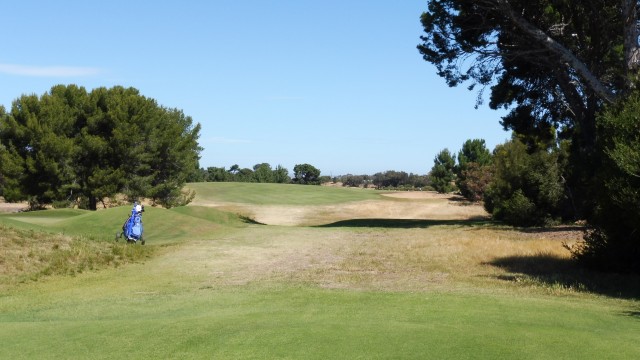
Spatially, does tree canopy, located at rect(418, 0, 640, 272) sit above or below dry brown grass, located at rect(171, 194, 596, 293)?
above

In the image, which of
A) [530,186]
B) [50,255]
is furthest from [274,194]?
[50,255]

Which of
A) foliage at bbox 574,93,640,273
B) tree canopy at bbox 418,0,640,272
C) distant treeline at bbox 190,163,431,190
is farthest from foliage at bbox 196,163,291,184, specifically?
foliage at bbox 574,93,640,273

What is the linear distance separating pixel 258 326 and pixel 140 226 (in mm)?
16212

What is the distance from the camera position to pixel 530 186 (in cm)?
3338

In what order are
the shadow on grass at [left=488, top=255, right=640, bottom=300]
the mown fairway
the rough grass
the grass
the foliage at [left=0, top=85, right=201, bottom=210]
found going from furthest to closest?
1. the grass
2. the foliage at [left=0, top=85, right=201, bottom=210]
3. the rough grass
4. the shadow on grass at [left=488, top=255, right=640, bottom=300]
5. the mown fairway

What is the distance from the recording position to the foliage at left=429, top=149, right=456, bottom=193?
7300 cm

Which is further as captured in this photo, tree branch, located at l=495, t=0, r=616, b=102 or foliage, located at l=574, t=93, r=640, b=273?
tree branch, located at l=495, t=0, r=616, b=102

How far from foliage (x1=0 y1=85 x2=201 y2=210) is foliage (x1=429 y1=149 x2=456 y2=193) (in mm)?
36920

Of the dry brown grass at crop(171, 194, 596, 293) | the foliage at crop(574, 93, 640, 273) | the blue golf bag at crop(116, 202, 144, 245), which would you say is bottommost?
the dry brown grass at crop(171, 194, 596, 293)

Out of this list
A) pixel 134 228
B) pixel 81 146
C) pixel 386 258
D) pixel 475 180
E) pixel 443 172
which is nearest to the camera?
pixel 386 258

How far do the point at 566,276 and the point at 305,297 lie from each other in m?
8.18

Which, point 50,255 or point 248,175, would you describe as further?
point 248,175

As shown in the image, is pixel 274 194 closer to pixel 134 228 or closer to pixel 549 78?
pixel 549 78

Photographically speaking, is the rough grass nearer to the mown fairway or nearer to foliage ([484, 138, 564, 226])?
the mown fairway
